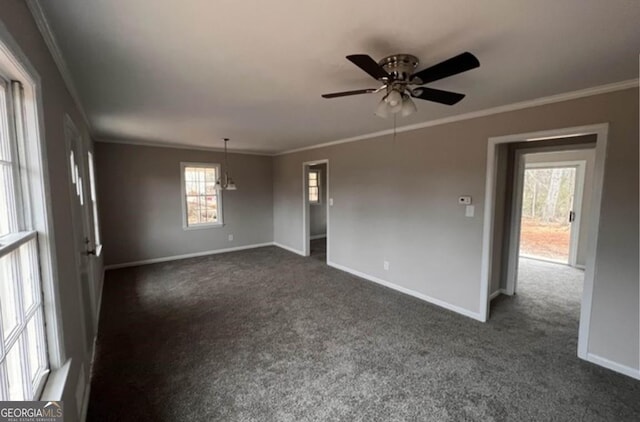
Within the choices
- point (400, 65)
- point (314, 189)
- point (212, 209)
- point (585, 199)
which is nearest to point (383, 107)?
point (400, 65)

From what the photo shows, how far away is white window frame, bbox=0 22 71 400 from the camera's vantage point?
1.24 meters

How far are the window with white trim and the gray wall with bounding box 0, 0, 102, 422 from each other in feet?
0.48

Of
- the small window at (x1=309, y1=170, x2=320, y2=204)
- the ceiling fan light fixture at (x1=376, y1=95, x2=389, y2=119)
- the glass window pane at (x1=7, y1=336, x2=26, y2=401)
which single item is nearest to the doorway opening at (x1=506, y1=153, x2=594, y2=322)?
the ceiling fan light fixture at (x1=376, y1=95, x2=389, y2=119)

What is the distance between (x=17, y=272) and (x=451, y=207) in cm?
369

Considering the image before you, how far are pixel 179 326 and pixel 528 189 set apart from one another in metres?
7.74

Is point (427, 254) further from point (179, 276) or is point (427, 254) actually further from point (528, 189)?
point (528, 189)

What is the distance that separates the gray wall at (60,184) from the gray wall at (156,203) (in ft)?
11.6

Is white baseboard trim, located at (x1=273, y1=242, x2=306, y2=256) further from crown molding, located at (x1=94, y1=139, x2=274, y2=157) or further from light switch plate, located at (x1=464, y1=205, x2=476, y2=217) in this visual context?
light switch plate, located at (x1=464, y1=205, x2=476, y2=217)

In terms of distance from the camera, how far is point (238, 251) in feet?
21.1

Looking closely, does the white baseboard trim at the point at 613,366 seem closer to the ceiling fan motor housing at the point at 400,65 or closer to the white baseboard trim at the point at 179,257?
the ceiling fan motor housing at the point at 400,65

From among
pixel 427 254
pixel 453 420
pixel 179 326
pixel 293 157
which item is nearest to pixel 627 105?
pixel 427 254

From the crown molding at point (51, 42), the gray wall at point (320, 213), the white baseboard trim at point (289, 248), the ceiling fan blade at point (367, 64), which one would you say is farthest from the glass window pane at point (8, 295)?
the gray wall at point (320, 213)

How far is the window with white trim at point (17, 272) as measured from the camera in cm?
108

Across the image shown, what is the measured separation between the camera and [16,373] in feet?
3.74
